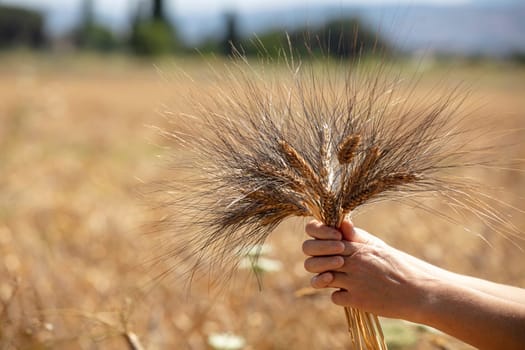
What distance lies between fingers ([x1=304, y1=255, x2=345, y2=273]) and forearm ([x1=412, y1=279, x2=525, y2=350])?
144 millimetres

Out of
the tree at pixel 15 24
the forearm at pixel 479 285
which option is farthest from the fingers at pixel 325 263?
the tree at pixel 15 24

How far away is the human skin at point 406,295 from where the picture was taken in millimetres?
1059

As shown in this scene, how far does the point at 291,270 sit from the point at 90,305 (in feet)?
3.35

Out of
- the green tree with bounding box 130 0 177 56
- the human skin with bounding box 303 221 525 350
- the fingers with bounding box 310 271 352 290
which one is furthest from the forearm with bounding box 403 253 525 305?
the green tree with bounding box 130 0 177 56

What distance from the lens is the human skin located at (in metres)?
1.06

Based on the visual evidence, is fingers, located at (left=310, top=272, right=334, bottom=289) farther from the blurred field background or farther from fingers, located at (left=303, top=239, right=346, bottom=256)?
the blurred field background

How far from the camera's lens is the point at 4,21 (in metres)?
26.6

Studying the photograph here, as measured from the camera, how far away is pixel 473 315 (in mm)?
1062

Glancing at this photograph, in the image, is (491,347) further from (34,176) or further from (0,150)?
(34,176)

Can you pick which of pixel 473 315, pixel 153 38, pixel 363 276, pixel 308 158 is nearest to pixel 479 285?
pixel 473 315

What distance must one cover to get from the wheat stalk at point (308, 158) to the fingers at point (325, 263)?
6 centimetres

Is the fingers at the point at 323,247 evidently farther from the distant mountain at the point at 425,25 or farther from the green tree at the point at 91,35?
the green tree at the point at 91,35

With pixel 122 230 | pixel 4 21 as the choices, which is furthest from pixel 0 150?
pixel 4 21

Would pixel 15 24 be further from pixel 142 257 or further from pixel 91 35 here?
pixel 142 257
